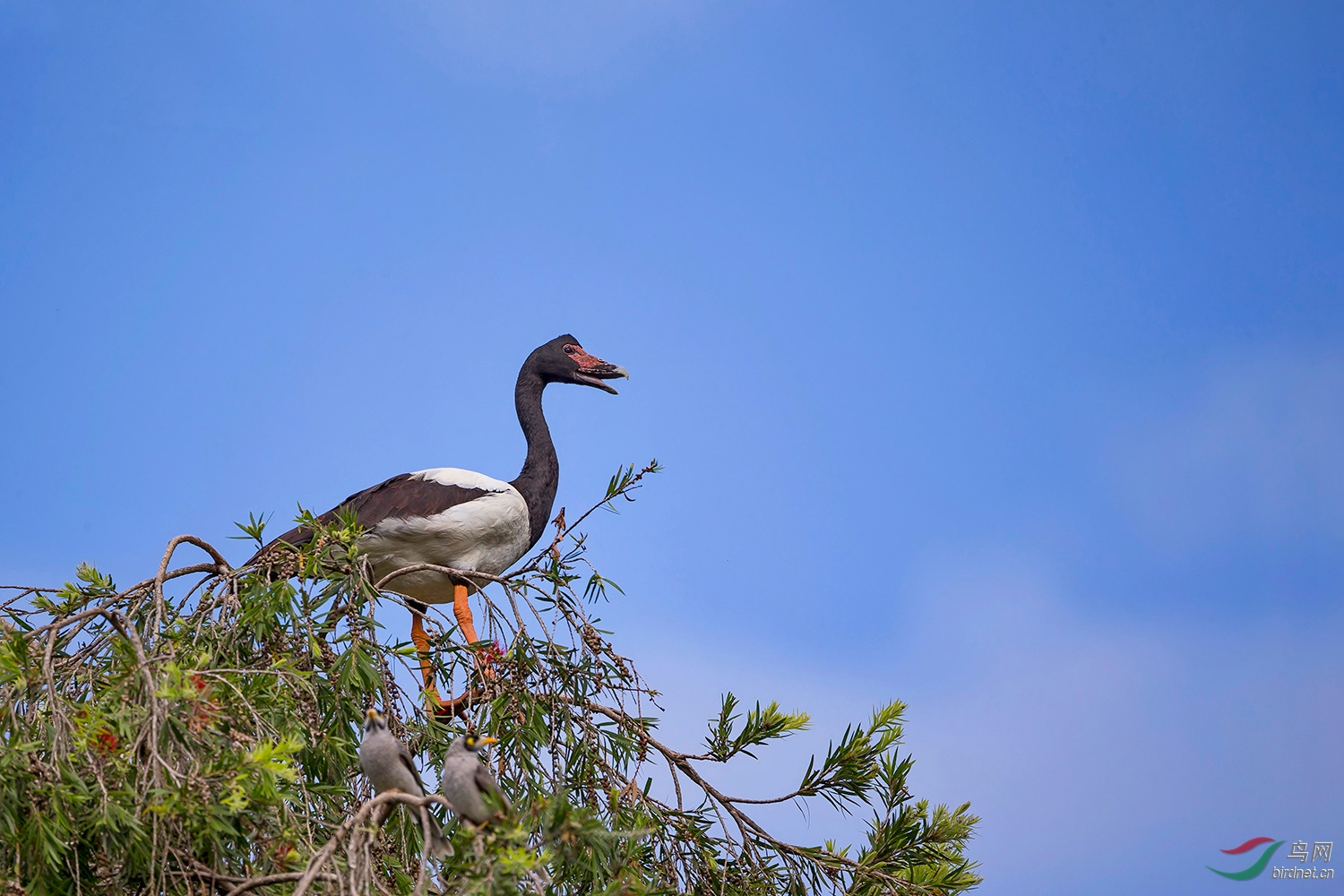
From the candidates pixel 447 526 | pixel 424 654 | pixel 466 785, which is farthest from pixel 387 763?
pixel 447 526

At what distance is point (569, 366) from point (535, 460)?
0.65 meters

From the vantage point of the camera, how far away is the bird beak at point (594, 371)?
674 centimetres

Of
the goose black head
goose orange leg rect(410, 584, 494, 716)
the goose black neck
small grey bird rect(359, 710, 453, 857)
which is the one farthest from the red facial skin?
small grey bird rect(359, 710, 453, 857)

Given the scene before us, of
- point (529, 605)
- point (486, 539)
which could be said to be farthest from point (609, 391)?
point (529, 605)

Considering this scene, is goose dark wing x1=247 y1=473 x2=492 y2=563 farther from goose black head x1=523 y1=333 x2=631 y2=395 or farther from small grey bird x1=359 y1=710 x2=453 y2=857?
small grey bird x1=359 y1=710 x2=453 y2=857

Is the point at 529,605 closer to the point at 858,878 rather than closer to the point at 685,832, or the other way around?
the point at 685,832

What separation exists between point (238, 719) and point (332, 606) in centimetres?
105

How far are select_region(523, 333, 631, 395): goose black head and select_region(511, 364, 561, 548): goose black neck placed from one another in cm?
6

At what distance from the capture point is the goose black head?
672 cm

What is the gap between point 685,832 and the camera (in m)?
4.13

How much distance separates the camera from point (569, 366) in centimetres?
671

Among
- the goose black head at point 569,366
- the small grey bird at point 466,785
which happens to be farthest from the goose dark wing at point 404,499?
the small grey bird at point 466,785

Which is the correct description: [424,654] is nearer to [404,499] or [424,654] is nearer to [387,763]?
[387,763]

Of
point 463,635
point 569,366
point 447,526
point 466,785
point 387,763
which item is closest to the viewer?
point 466,785
